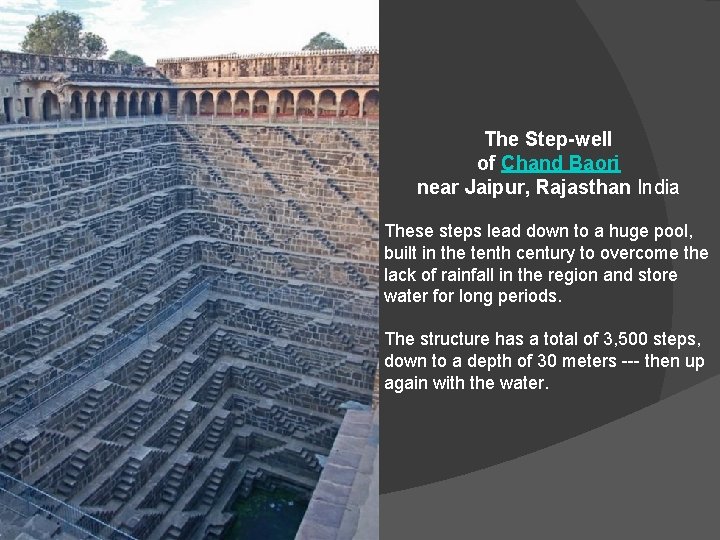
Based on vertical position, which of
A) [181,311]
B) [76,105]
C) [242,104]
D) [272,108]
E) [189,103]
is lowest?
[181,311]

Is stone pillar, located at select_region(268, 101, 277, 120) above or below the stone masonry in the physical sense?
above

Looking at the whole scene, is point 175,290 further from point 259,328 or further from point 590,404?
point 590,404

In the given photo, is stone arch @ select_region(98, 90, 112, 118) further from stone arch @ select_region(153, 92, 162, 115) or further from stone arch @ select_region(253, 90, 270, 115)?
stone arch @ select_region(253, 90, 270, 115)

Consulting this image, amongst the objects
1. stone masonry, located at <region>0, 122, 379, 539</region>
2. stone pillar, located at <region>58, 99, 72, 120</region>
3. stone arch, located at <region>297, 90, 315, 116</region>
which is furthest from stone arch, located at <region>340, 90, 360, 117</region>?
stone pillar, located at <region>58, 99, 72, 120</region>

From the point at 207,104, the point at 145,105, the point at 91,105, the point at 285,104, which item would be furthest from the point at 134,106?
the point at 285,104

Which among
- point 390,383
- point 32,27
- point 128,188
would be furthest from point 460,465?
point 32,27

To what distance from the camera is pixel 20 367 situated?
1301cm

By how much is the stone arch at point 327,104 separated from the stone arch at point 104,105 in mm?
7890

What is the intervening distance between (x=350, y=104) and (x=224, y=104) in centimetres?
564

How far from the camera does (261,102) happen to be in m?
23.7

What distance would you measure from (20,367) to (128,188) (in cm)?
670

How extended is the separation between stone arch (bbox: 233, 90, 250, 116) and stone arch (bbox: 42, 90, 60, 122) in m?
6.70

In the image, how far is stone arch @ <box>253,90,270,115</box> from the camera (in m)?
23.3

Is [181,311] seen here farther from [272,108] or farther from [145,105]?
[145,105]
